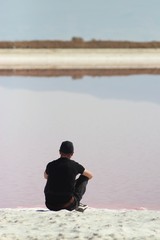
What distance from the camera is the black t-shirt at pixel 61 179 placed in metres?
5.97

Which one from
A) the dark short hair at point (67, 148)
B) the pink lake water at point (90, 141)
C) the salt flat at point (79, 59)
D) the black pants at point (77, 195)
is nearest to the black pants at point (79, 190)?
the black pants at point (77, 195)

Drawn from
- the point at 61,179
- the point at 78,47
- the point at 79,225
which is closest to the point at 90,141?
the point at 61,179

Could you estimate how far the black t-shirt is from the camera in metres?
5.97

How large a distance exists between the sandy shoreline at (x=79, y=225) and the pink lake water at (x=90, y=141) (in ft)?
4.14

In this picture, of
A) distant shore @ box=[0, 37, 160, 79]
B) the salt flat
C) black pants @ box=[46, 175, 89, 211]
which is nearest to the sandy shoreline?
black pants @ box=[46, 175, 89, 211]

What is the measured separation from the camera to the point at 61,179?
19.6ft

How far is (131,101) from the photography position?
60.6 ft

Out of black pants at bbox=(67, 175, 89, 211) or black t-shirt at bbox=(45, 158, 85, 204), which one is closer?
black t-shirt at bbox=(45, 158, 85, 204)

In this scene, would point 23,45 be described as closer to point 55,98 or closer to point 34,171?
point 55,98

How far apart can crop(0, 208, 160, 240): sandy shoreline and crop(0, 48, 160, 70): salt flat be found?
Result: 27028 mm

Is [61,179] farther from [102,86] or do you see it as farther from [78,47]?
[78,47]

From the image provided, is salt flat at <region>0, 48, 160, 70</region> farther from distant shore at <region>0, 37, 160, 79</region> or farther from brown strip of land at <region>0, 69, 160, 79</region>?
brown strip of land at <region>0, 69, 160, 79</region>

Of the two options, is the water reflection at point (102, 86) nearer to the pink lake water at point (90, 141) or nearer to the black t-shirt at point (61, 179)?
the pink lake water at point (90, 141)

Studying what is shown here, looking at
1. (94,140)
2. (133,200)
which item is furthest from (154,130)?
(133,200)
